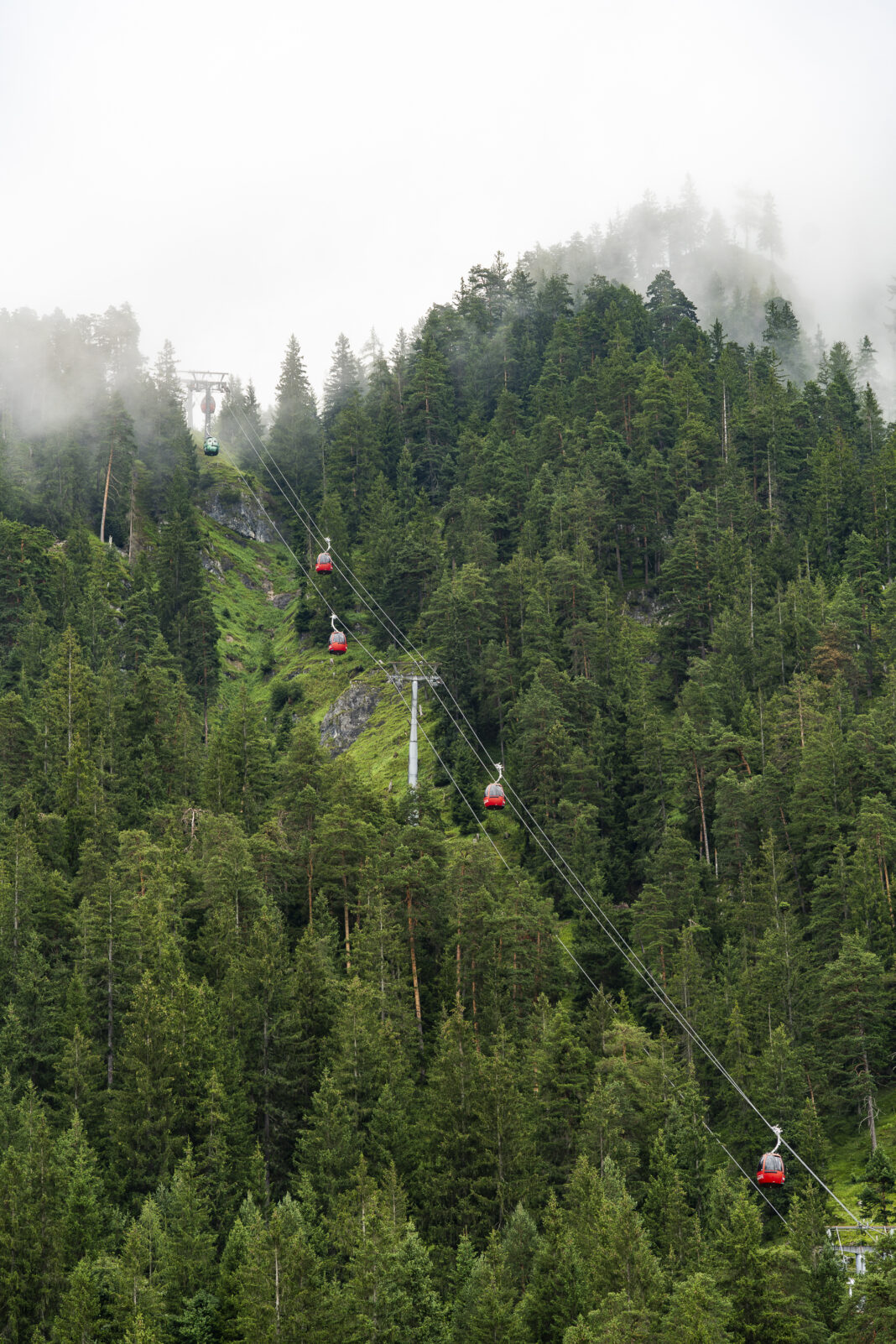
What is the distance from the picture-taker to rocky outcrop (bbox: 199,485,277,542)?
527 ft

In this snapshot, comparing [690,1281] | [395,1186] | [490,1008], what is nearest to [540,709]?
[490,1008]

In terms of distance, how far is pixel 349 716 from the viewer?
117 m

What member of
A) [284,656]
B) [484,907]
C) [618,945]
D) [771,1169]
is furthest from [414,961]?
[284,656]

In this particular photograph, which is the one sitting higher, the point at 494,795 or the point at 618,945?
the point at 494,795

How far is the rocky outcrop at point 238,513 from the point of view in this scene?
16050 cm

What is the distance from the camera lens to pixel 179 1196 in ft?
188

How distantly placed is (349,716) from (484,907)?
46.0m

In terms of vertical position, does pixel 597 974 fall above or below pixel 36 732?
below

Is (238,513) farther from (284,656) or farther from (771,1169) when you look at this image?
(771,1169)

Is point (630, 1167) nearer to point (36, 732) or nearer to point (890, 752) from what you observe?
point (890, 752)

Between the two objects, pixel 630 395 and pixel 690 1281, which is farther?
pixel 630 395

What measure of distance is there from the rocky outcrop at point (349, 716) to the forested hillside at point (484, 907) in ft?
5.01

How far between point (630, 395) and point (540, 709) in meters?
49.3

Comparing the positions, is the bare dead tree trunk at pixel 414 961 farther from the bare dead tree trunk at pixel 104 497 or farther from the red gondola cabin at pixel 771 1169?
the bare dead tree trunk at pixel 104 497
